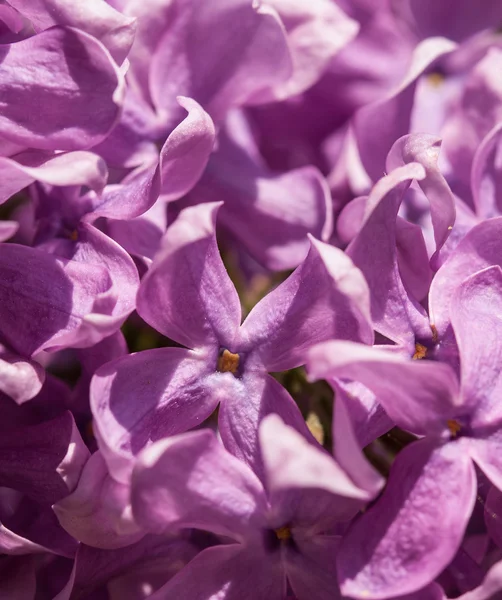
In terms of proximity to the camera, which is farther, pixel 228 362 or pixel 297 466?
pixel 228 362

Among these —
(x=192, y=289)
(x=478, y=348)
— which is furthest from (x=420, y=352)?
(x=192, y=289)

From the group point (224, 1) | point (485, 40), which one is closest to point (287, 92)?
point (224, 1)

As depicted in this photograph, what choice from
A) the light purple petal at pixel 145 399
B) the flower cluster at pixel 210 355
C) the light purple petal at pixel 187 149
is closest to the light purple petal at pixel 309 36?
the flower cluster at pixel 210 355

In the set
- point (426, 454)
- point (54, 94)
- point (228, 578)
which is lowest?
point (228, 578)

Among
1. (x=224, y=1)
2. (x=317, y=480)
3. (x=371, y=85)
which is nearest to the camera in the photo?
(x=317, y=480)

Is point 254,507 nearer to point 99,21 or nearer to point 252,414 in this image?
point 252,414

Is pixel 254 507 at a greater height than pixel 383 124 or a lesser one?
lesser

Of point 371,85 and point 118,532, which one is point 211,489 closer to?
point 118,532
